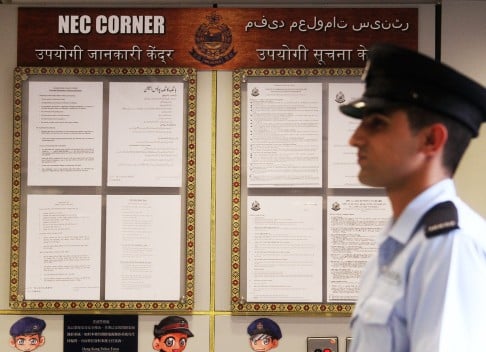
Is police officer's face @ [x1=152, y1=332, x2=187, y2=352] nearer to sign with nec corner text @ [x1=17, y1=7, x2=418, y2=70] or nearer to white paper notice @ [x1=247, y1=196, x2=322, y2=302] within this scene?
white paper notice @ [x1=247, y1=196, x2=322, y2=302]

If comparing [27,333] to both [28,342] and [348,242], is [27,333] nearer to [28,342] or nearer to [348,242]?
[28,342]

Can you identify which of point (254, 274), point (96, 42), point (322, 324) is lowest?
point (322, 324)

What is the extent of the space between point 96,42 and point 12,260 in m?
→ 1.17

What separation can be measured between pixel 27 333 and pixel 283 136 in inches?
63.1

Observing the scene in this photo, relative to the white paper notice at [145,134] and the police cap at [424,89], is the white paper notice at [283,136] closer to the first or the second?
the white paper notice at [145,134]

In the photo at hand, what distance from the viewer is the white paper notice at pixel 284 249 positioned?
3.25 metres

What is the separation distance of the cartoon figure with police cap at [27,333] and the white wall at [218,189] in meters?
0.03

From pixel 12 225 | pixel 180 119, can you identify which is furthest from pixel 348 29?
pixel 12 225

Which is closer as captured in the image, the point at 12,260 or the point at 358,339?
the point at 358,339

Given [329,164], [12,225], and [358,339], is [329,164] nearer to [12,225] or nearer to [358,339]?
[12,225]

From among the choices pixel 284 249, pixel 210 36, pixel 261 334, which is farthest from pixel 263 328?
pixel 210 36

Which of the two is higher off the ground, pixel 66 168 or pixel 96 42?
pixel 96 42

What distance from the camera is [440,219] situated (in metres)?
1.33

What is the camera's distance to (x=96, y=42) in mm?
3352
